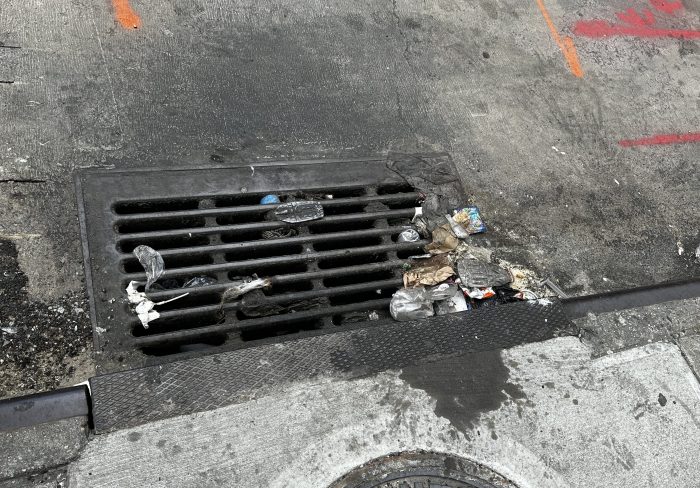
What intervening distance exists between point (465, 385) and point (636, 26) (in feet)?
10.9

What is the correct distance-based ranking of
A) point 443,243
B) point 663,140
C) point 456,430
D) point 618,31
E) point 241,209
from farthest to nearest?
point 618,31
point 663,140
point 443,243
point 241,209
point 456,430

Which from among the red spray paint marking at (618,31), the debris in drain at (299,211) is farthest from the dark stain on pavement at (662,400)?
the red spray paint marking at (618,31)

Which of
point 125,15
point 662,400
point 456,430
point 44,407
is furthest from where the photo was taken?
point 125,15

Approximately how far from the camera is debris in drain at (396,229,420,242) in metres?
2.65

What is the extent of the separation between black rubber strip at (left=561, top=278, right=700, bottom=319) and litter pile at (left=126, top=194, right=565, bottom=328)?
121mm

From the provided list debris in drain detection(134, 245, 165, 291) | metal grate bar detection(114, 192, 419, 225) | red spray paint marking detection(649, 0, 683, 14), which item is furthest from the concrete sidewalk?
red spray paint marking detection(649, 0, 683, 14)

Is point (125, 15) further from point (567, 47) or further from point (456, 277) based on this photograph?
point (567, 47)

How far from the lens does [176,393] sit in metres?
2.02

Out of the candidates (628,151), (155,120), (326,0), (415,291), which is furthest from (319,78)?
(628,151)

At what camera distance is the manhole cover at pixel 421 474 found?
2002 mm

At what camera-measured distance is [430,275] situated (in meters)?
2.52

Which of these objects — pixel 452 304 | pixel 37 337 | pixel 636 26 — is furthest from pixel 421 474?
pixel 636 26

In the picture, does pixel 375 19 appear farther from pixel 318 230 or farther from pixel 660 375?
pixel 660 375

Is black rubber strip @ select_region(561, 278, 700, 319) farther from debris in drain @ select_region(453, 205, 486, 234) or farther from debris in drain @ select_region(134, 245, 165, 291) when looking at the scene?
debris in drain @ select_region(134, 245, 165, 291)
